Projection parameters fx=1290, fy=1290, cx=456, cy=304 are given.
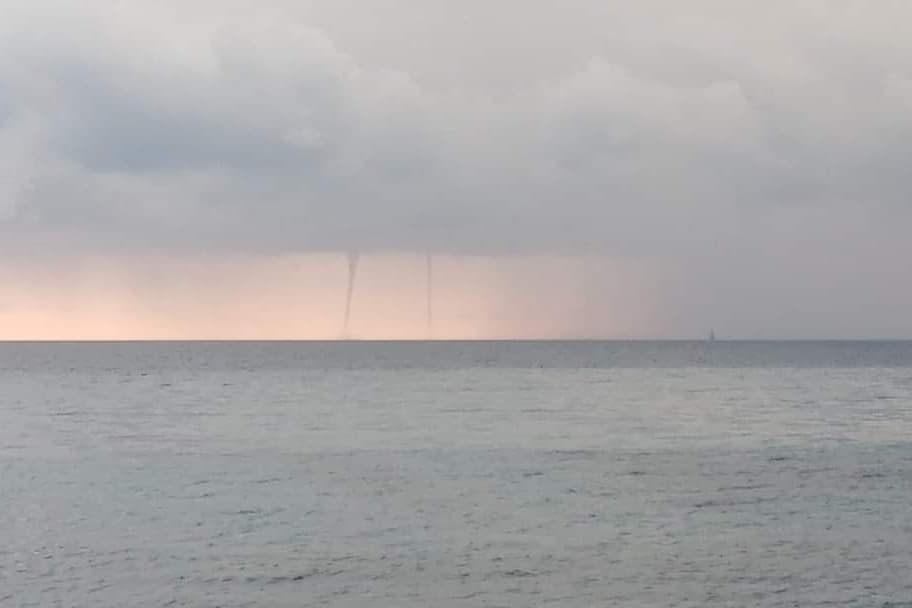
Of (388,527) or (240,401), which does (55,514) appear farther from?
(240,401)

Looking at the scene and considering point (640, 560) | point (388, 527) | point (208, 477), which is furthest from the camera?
point (208, 477)

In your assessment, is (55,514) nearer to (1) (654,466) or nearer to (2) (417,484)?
(2) (417,484)

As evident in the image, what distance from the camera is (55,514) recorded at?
45.3 meters

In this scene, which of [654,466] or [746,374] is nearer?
[654,466]

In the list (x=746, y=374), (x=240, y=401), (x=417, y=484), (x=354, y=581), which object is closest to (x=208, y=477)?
(x=417, y=484)

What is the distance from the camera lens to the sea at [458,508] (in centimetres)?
3312

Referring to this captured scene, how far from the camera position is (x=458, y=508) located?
46156 mm

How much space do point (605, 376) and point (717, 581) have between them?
458 ft

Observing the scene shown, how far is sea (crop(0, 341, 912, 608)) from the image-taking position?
3312 cm

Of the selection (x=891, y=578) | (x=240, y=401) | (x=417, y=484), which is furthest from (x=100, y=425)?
(x=891, y=578)

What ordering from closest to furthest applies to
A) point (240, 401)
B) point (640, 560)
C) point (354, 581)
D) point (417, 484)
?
point (354, 581) < point (640, 560) < point (417, 484) < point (240, 401)

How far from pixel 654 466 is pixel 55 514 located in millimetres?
27459

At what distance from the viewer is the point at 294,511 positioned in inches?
1796

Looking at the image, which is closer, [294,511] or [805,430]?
[294,511]
